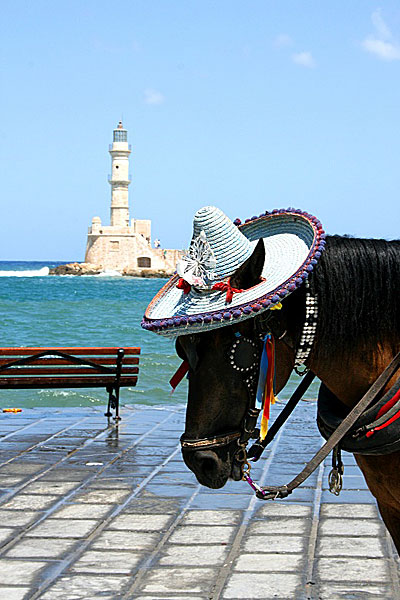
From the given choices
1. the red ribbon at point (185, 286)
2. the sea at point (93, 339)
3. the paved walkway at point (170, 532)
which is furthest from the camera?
the sea at point (93, 339)

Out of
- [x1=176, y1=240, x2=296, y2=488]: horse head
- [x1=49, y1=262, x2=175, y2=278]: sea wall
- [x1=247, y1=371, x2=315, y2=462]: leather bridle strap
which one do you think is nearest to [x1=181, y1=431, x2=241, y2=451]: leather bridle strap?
[x1=176, y1=240, x2=296, y2=488]: horse head

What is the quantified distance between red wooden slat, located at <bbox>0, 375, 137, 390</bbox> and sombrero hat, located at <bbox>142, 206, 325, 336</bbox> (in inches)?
240

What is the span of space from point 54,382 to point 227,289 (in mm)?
6479

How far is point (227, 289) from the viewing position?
2615 millimetres

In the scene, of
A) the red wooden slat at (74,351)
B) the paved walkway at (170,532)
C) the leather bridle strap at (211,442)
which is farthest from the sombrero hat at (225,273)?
the red wooden slat at (74,351)

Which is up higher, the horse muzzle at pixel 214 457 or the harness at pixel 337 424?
the harness at pixel 337 424

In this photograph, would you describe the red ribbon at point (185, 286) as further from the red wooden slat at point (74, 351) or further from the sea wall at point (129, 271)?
the sea wall at point (129, 271)

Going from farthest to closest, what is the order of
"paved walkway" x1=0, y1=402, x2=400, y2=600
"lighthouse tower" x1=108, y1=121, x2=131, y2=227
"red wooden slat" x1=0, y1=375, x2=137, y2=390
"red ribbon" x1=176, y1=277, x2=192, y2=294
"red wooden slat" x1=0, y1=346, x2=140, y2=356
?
"lighthouse tower" x1=108, y1=121, x2=131, y2=227 < "red wooden slat" x1=0, y1=346, x2=140, y2=356 < "red wooden slat" x1=0, y1=375, x2=137, y2=390 < "paved walkway" x1=0, y1=402, x2=400, y2=600 < "red ribbon" x1=176, y1=277, x2=192, y2=294

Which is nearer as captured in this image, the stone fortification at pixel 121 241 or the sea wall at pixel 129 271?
the stone fortification at pixel 121 241

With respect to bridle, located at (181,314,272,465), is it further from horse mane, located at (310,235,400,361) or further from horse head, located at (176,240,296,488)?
horse mane, located at (310,235,400,361)

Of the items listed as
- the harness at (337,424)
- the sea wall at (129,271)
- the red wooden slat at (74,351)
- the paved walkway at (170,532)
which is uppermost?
the sea wall at (129,271)

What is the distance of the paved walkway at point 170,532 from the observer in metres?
4.24

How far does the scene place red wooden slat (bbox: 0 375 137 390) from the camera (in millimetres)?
8805

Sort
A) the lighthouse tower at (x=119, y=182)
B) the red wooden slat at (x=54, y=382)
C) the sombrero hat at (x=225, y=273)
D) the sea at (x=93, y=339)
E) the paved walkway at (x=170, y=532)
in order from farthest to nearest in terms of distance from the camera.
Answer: the lighthouse tower at (x=119, y=182) < the sea at (x=93, y=339) < the red wooden slat at (x=54, y=382) < the paved walkway at (x=170, y=532) < the sombrero hat at (x=225, y=273)
